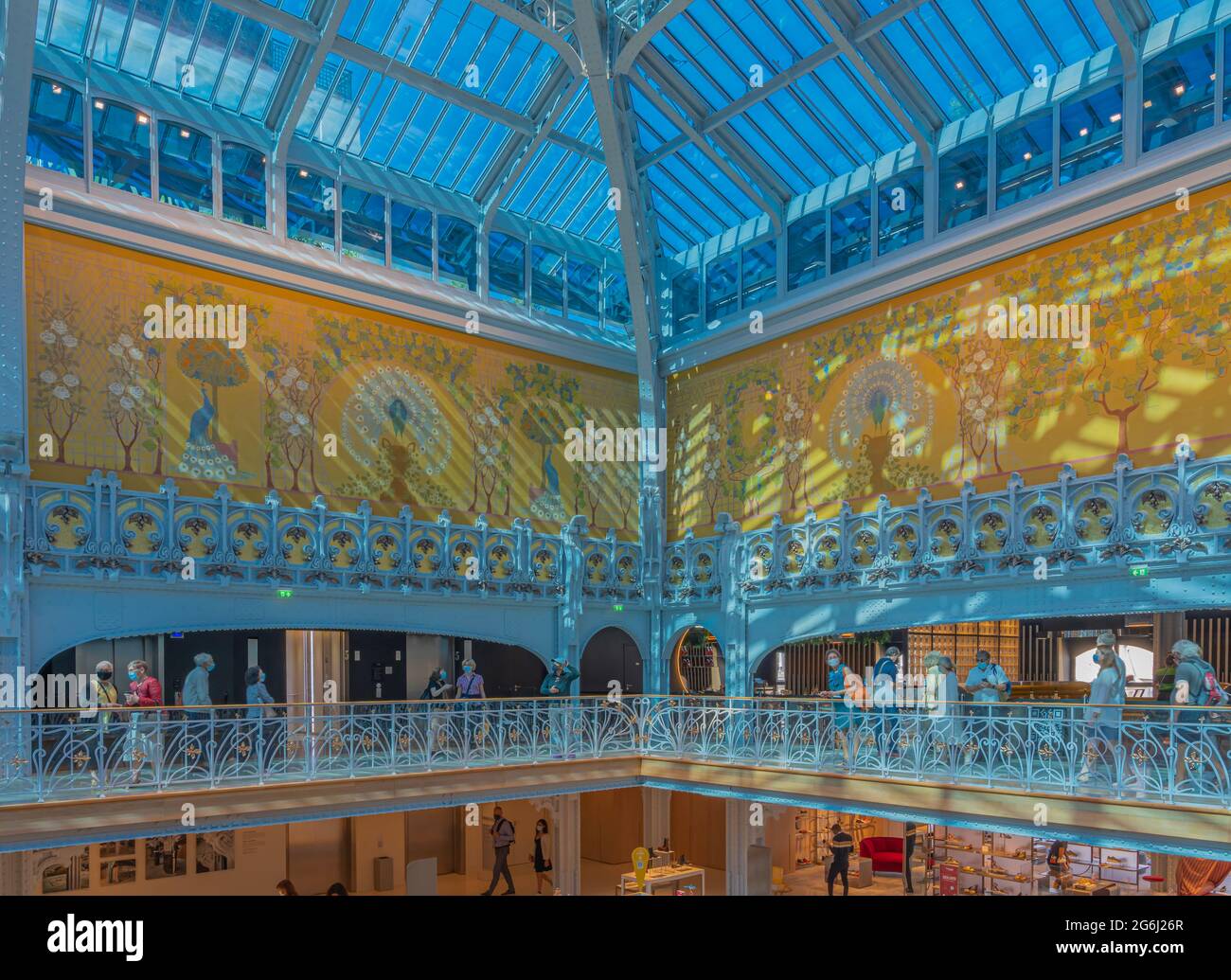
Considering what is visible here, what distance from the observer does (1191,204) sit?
14688mm

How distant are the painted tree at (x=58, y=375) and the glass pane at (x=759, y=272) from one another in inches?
511

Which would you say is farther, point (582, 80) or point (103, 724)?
point (582, 80)

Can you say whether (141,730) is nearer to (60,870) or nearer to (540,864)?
(60,870)

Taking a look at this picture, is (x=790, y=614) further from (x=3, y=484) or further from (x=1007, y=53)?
(x=3, y=484)

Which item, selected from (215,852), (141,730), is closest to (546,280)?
(141,730)

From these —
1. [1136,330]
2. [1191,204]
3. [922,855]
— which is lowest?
[922,855]

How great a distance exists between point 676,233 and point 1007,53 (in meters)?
8.26

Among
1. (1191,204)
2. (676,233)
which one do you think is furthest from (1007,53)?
(676,233)

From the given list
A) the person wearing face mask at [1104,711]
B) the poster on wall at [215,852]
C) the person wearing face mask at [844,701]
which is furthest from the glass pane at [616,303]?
the person wearing face mask at [1104,711]

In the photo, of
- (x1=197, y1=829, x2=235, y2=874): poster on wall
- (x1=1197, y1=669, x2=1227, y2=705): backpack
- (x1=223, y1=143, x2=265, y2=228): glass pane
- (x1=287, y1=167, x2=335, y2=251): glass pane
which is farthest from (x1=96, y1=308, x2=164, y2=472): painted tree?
(x1=1197, y1=669, x2=1227, y2=705): backpack

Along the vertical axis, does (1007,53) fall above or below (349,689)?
above

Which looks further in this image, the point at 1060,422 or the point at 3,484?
the point at 1060,422

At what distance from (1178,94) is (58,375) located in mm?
17647

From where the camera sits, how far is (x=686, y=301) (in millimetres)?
23344
